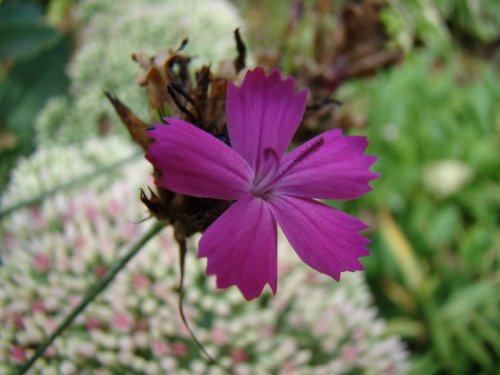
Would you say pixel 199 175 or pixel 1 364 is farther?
pixel 1 364

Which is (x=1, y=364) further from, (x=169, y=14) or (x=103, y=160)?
(x=169, y=14)

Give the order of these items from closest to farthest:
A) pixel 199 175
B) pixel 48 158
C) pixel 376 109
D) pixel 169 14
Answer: pixel 199 175, pixel 48 158, pixel 169 14, pixel 376 109

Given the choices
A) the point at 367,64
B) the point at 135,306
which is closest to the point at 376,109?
the point at 367,64

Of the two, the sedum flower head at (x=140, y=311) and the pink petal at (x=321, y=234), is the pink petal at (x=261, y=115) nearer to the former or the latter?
the pink petal at (x=321, y=234)

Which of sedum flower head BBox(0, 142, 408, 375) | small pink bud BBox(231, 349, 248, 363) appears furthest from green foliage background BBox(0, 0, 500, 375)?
small pink bud BBox(231, 349, 248, 363)

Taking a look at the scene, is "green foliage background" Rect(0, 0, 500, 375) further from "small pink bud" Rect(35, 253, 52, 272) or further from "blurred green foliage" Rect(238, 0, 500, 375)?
"small pink bud" Rect(35, 253, 52, 272)

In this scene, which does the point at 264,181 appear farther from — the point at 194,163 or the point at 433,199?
the point at 433,199

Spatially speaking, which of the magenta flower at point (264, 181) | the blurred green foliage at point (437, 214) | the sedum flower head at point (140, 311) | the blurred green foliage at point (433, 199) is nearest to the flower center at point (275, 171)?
the magenta flower at point (264, 181)
